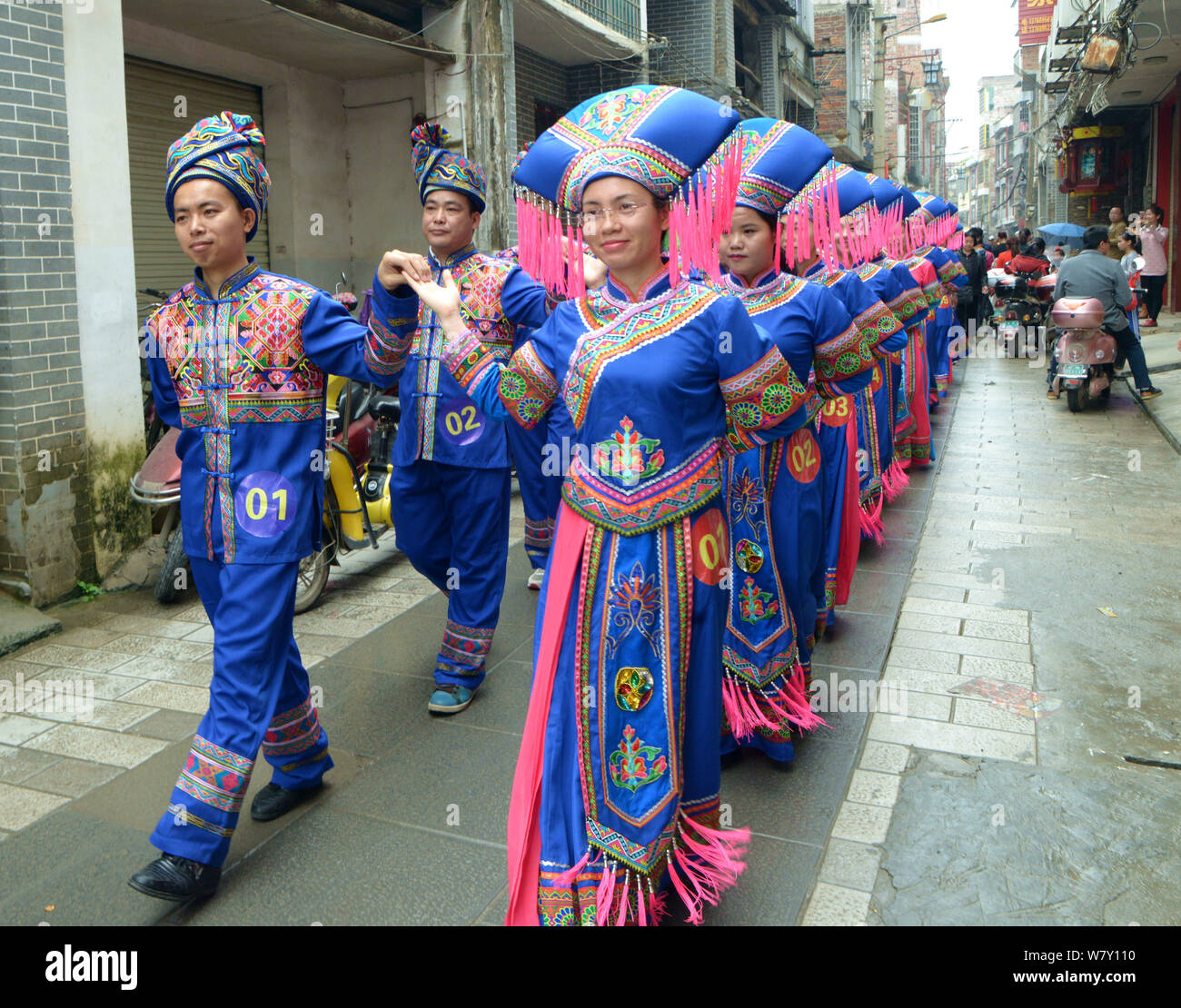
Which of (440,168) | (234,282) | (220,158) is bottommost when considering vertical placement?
(234,282)

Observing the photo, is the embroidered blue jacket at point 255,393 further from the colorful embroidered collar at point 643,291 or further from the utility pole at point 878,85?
the utility pole at point 878,85

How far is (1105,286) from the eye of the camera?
11406mm

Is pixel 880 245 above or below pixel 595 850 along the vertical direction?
above

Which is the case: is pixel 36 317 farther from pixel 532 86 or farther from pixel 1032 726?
pixel 532 86

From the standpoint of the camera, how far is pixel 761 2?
2164 centimetres

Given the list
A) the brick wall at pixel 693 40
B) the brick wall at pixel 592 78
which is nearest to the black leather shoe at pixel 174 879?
the brick wall at pixel 592 78

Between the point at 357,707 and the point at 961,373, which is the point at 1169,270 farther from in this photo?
the point at 357,707

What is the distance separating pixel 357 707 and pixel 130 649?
1329 millimetres

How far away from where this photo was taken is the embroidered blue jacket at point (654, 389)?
251 centimetres

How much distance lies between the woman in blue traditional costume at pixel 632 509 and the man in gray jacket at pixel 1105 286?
10.2 metres

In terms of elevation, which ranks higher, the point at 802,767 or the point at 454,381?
the point at 454,381

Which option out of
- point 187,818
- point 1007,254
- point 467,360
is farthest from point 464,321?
point 1007,254

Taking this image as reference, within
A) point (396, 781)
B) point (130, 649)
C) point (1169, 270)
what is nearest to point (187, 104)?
point (130, 649)

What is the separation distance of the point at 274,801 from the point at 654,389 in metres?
1.87
